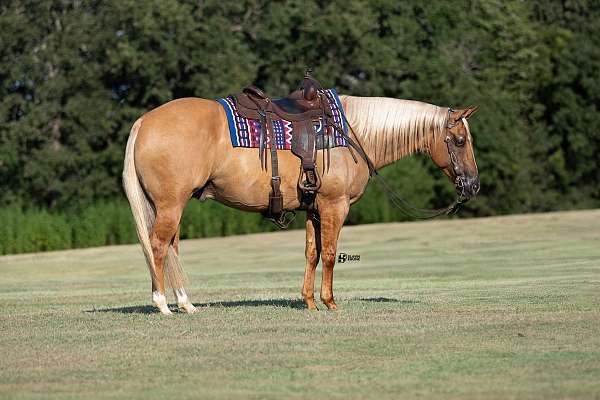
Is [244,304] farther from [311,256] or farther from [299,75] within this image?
[299,75]

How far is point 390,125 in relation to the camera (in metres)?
13.6

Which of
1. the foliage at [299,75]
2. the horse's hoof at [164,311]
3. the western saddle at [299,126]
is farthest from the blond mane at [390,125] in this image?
the foliage at [299,75]

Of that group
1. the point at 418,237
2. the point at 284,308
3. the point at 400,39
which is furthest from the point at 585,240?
the point at 400,39

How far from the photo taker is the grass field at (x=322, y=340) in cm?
874

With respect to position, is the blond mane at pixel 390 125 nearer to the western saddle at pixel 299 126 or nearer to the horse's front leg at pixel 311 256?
the western saddle at pixel 299 126

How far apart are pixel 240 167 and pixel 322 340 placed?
286 cm

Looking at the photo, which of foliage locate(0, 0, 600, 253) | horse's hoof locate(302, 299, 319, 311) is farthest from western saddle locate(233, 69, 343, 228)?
foliage locate(0, 0, 600, 253)

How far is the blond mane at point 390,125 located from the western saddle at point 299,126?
39 centimetres

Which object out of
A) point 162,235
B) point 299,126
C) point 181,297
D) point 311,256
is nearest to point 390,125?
point 299,126

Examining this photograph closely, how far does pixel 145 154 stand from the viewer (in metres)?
12.8

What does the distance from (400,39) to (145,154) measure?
3608cm

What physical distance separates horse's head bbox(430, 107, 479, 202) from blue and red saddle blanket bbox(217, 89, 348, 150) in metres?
1.15

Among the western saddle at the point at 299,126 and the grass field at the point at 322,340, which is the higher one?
the western saddle at the point at 299,126

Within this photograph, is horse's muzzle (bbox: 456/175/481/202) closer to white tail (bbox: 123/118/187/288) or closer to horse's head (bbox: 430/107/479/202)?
horse's head (bbox: 430/107/479/202)
